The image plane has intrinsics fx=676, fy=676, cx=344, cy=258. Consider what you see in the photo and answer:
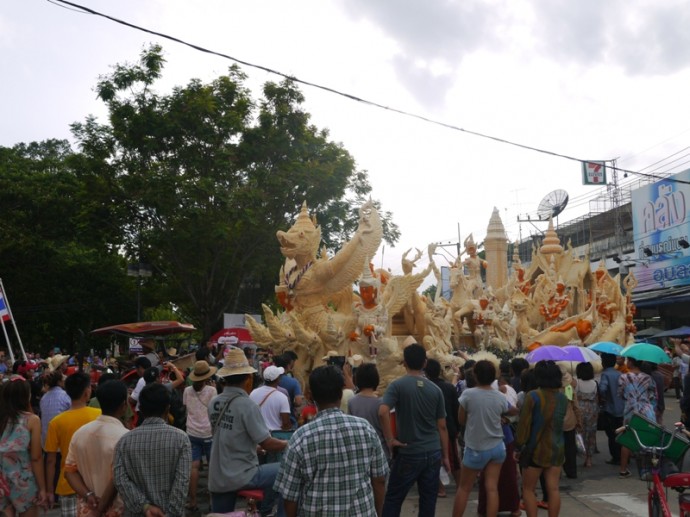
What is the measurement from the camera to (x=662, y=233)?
84.0 ft

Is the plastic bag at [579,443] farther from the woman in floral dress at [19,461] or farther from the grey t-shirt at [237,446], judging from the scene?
the woman in floral dress at [19,461]

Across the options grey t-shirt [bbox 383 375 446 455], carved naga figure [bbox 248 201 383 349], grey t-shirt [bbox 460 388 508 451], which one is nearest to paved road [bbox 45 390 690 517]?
grey t-shirt [bbox 460 388 508 451]

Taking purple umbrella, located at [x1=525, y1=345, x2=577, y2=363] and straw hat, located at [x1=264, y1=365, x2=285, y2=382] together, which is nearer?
straw hat, located at [x1=264, y1=365, x2=285, y2=382]

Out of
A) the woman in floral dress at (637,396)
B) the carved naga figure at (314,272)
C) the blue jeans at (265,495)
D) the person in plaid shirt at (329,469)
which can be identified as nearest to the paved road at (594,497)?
the woman in floral dress at (637,396)

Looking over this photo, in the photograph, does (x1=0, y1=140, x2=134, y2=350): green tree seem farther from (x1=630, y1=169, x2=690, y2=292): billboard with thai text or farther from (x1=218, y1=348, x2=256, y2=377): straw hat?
(x1=630, y1=169, x2=690, y2=292): billboard with thai text

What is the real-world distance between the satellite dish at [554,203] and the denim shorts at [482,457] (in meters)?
26.9

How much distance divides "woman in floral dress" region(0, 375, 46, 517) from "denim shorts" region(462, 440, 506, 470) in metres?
3.17

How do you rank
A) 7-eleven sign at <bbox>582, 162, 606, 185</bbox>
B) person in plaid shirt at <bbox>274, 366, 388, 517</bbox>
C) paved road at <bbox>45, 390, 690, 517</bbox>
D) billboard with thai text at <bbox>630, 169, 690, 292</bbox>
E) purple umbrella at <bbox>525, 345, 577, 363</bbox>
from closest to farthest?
1. person in plaid shirt at <bbox>274, 366, 388, 517</bbox>
2. paved road at <bbox>45, 390, 690, 517</bbox>
3. purple umbrella at <bbox>525, 345, 577, 363</bbox>
4. billboard with thai text at <bbox>630, 169, 690, 292</bbox>
5. 7-eleven sign at <bbox>582, 162, 606, 185</bbox>

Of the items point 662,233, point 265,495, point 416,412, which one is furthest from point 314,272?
point 662,233

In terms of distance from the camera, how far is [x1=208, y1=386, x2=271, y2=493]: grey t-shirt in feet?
13.6

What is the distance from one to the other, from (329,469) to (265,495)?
1.18 meters

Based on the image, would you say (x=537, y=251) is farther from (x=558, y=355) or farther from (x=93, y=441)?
(x=93, y=441)

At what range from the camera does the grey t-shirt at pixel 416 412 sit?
16.3 ft

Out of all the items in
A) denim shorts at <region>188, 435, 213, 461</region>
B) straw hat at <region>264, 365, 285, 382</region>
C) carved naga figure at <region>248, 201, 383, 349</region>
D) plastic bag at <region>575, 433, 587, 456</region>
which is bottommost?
plastic bag at <region>575, 433, 587, 456</region>
